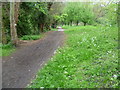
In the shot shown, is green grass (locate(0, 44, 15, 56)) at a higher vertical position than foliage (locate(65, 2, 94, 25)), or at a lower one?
lower

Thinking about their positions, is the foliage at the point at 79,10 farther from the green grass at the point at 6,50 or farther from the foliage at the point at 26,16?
the green grass at the point at 6,50

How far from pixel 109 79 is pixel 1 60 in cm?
452

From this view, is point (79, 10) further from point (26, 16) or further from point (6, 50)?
point (6, 50)

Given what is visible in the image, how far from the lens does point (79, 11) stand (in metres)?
20.8

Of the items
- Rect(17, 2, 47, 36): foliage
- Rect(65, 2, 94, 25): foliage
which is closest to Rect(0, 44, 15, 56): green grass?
Rect(17, 2, 47, 36): foliage

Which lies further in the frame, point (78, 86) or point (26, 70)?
point (26, 70)

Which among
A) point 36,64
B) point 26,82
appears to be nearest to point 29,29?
point 36,64

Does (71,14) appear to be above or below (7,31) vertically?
above

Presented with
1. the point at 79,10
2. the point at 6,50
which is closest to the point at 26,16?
the point at 6,50

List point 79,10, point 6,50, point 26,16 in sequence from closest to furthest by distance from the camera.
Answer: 1. point 6,50
2. point 26,16
3. point 79,10

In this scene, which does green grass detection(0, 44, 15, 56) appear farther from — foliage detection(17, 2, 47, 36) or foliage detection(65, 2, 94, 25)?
foliage detection(65, 2, 94, 25)

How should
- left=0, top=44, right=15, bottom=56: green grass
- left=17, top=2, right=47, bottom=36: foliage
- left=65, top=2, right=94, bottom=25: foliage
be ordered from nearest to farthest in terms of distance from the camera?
left=0, top=44, right=15, bottom=56: green grass < left=17, top=2, right=47, bottom=36: foliage < left=65, top=2, right=94, bottom=25: foliage

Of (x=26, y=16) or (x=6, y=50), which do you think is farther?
(x=26, y=16)

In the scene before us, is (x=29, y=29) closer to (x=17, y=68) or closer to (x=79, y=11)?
(x=17, y=68)
